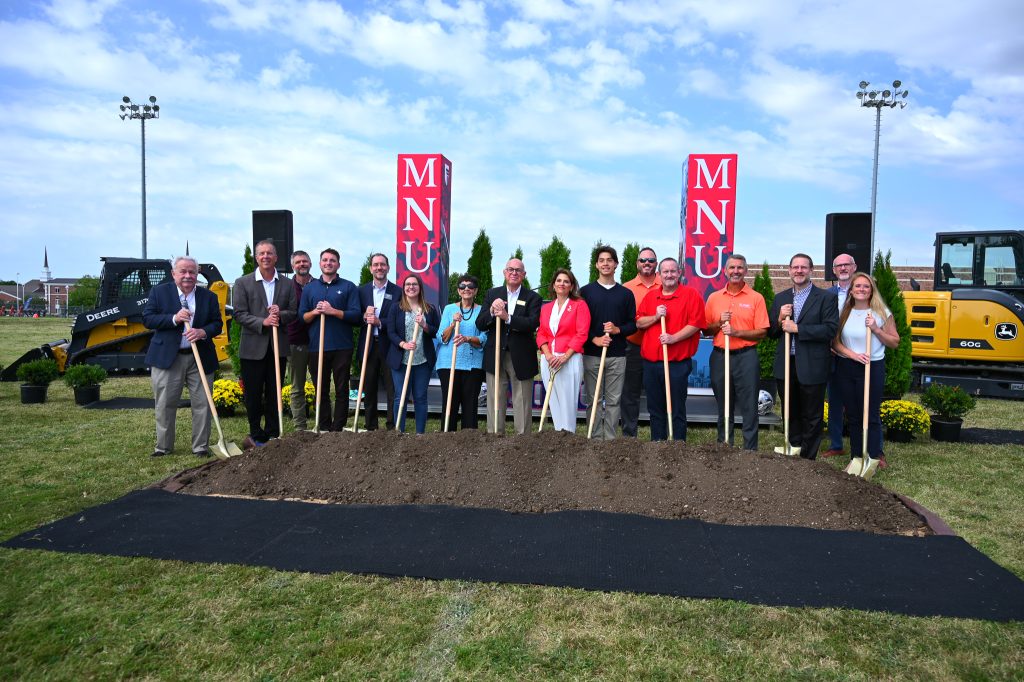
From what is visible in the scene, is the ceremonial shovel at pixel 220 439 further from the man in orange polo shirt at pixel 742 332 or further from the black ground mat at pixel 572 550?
the man in orange polo shirt at pixel 742 332

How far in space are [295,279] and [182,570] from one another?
352 centimetres

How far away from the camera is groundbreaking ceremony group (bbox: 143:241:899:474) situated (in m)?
5.45

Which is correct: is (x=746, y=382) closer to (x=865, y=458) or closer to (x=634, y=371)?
(x=634, y=371)


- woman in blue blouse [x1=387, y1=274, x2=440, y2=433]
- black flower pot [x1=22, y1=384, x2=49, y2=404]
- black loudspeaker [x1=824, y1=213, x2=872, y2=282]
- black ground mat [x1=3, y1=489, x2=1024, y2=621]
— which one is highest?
A: black loudspeaker [x1=824, y1=213, x2=872, y2=282]

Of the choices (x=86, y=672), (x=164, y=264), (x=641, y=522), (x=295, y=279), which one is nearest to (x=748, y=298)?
(x=641, y=522)

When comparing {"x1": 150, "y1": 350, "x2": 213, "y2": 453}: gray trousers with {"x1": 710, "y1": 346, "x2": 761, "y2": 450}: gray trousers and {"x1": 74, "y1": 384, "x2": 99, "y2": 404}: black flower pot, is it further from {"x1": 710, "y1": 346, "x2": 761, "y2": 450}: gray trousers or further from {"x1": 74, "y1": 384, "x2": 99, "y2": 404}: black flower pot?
{"x1": 710, "y1": 346, "x2": 761, "y2": 450}: gray trousers

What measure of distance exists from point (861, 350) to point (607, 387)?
81.2 inches

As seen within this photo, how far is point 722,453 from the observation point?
4707 mm

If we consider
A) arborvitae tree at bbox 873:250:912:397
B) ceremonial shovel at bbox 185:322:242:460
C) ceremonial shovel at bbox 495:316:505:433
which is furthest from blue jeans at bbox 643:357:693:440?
arborvitae tree at bbox 873:250:912:397

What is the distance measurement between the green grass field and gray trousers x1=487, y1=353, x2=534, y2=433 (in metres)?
2.69

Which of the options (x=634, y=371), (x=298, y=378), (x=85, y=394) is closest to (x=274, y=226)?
(x=298, y=378)

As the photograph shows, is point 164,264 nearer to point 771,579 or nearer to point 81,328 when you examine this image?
point 81,328

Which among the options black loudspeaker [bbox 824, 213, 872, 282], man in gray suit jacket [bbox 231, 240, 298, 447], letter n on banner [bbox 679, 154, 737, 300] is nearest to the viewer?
man in gray suit jacket [bbox 231, 240, 298, 447]

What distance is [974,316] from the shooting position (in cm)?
1023
